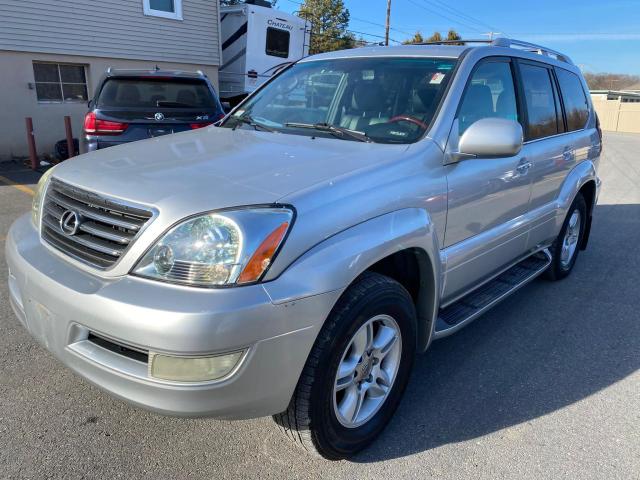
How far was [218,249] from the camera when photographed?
193 cm

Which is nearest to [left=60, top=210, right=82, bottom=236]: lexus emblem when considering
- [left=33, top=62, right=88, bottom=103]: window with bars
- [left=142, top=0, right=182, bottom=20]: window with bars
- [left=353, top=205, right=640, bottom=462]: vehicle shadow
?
[left=353, top=205, right=640, bottom=462]: vehicle shadow

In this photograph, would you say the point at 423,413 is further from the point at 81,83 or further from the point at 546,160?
the point at 81,83

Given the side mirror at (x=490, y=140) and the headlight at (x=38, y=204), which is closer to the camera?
the headlight at (x=38, y=204)

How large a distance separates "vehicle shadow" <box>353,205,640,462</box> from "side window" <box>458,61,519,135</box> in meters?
1.47

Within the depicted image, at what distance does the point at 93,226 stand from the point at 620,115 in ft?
123

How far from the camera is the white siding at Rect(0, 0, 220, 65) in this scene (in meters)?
10.6

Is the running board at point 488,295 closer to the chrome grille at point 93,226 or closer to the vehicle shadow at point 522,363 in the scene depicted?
the vehicle shadow at point 522,363

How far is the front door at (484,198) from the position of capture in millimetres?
2900

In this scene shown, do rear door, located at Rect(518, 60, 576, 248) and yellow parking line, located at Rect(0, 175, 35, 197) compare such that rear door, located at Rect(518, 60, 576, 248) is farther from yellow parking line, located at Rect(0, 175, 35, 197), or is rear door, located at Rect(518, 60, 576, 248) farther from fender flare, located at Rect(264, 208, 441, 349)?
yellow parking line, located at Rect(0, 175, 35, 197)

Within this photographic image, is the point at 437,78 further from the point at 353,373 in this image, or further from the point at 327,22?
the point at 327,22

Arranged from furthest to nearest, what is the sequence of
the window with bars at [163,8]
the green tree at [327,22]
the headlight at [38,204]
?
the green tree at [327,22] < the window with bars at [163,8] < the headlight at [38,204]

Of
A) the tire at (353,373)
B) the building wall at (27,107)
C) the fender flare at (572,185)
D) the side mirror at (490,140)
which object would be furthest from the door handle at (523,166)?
the building wall at (27,107)

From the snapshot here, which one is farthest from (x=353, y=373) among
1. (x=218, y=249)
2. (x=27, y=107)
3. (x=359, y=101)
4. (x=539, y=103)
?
(x=27, y=107)

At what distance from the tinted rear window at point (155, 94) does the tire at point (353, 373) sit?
5.19 m
